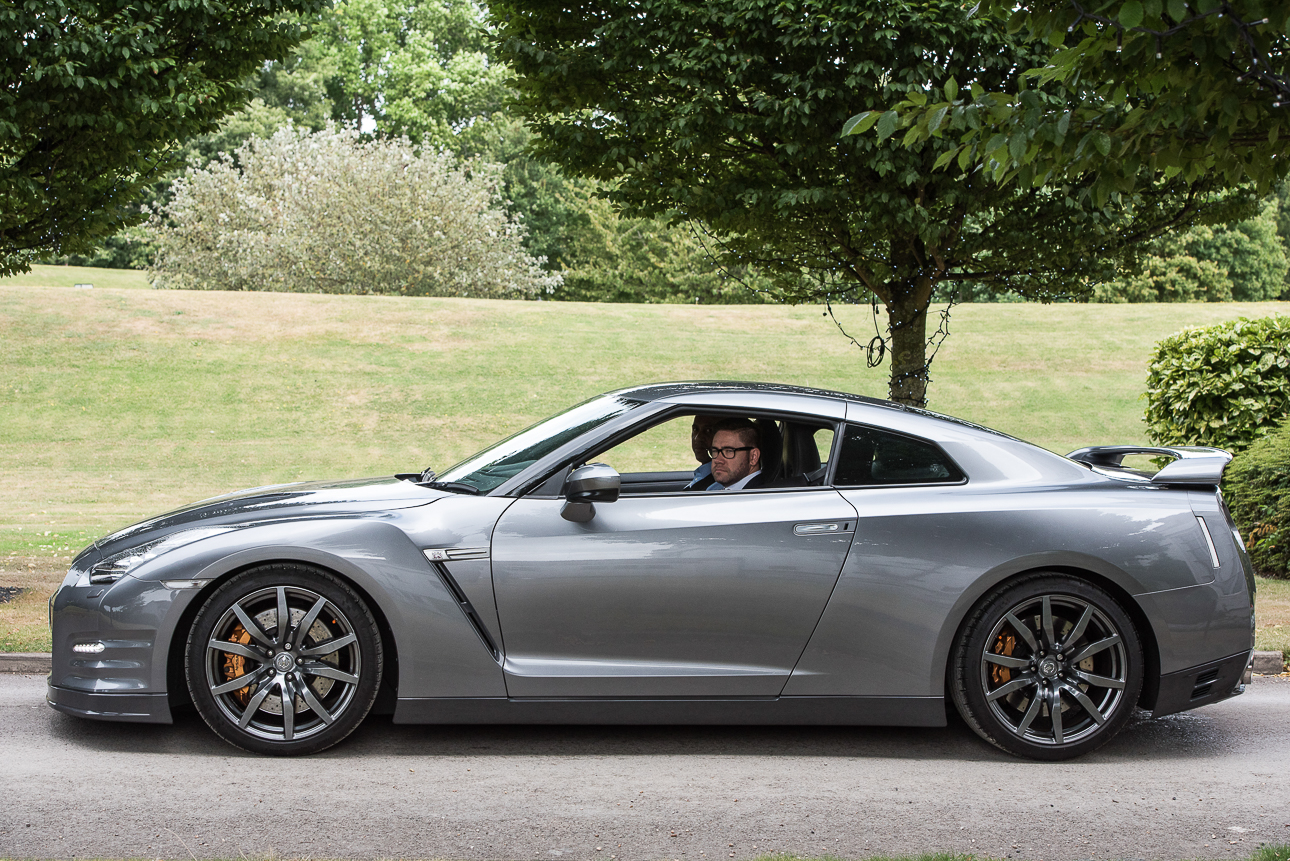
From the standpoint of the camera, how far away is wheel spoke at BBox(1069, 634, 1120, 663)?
4.76 meters

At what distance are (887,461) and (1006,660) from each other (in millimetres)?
964

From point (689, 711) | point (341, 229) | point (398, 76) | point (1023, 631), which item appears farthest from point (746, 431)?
point (398, 76)

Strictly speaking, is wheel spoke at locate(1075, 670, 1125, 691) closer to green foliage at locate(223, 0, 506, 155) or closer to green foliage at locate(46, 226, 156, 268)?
green foliage at locate(223, 0, 506, 155)

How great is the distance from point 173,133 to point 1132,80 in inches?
259

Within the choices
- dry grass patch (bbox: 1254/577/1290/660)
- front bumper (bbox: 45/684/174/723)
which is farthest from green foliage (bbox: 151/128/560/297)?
front bumper (bbox: 45/684/174/723)

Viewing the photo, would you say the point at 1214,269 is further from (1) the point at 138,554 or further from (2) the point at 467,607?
(1) the point at 138,554

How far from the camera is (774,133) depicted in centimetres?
869

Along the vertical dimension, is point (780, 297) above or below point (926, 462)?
above

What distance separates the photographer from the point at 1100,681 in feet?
15.7

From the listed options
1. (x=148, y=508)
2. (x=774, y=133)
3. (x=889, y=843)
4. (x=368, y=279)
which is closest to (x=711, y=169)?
(x=774, y=133)

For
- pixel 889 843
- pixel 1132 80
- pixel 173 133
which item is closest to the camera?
pixel 889 843

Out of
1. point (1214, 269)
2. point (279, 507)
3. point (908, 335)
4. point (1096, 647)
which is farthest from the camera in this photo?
point (1214, 269)

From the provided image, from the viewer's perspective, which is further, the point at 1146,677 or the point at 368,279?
the point at 368,279

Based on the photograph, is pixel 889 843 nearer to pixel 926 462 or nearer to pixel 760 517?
pixel 760 517
